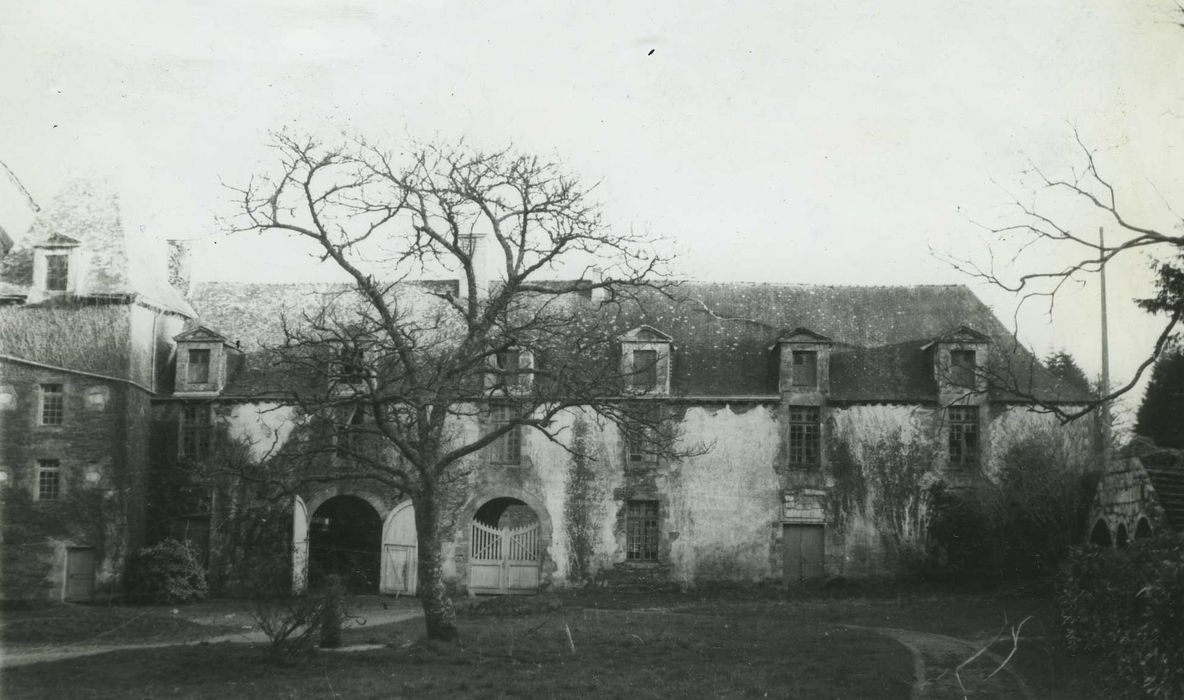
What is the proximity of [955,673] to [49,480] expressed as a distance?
22.0 m

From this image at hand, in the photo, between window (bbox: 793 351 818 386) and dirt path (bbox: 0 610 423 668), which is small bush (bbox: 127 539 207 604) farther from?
window (bbox: 793 351 818 386)

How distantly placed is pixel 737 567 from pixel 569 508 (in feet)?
15.0

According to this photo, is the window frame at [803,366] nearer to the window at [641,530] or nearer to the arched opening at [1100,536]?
the window at [641,530]

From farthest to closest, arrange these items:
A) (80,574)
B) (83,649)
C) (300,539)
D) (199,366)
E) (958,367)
Answer: (199,366) < (300,539) < (958,367) < (80,574) < (83,649)

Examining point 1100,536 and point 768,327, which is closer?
point 1100,536

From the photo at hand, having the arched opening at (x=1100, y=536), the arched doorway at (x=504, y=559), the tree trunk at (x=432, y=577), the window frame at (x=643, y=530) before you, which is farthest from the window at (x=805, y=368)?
the tree trunk at (x=432, y=577)

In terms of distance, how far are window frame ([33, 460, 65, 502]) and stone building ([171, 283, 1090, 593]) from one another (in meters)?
3.19

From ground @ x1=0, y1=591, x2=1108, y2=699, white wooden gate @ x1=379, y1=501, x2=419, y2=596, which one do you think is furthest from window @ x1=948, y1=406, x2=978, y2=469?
white wooden gate @ x1=379, y1=501, x2=419, y2=596

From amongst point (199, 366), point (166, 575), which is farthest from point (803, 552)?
point (199, 366)

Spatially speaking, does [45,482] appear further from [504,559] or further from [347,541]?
[504,559]

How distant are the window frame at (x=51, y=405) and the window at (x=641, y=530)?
14227 mm

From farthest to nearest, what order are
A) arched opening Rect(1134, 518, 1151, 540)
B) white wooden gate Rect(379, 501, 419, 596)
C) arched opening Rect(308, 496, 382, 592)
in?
arched opening Rect(308, 496, 382, 592) < white wooden gate Rect(379, 501, 419, 596) < arched opening Rect(1134, 518, 1151, 540)

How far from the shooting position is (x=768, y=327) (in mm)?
29984

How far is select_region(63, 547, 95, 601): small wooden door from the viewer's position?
2625 cm
